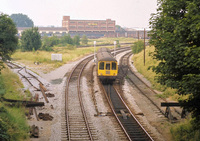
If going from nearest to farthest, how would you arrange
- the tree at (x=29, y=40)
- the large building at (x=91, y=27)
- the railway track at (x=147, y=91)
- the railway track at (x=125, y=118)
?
Answer: the railway track at (x=125, y=118) < the railway track at (x=147, y=91) < the tree at (x=29, y=40) < the large building at (x=91, y=27)

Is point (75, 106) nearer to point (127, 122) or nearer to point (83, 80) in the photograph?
point (127, 122)

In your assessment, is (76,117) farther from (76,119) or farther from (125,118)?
(125,118)

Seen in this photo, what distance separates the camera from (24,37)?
55500 millimetres

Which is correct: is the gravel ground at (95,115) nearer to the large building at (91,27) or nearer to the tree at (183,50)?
the tree at (183,50)

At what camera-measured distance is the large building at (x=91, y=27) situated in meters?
126

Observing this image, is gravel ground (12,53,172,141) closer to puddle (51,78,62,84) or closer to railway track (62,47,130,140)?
railway track (62,47,130,140)

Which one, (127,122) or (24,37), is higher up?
(24,37)

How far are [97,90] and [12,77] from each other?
31.5 ft

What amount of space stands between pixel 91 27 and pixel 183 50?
392 feet

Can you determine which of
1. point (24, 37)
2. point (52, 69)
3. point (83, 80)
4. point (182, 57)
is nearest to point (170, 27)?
point (182, 57)

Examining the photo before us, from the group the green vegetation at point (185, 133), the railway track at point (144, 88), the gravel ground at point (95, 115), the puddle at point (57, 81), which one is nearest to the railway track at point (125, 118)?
the gravel ground at point (95, 115)

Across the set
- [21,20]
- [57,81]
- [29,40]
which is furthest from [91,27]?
[57,81]

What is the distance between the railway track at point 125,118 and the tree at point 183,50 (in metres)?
3.14

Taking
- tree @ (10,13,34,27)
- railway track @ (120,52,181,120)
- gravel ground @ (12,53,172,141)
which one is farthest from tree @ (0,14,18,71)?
tree @ (10,13,34,27)
